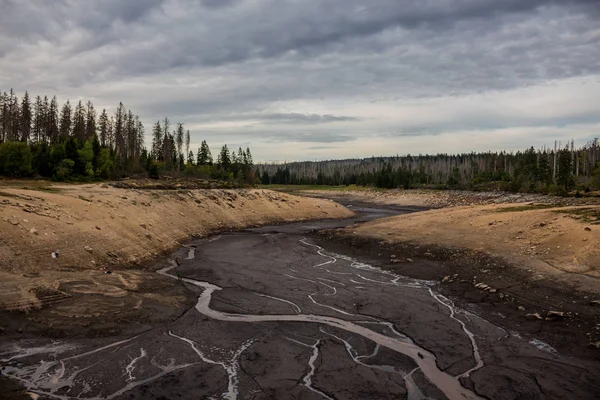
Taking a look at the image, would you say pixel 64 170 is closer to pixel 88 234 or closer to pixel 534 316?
pixel 88 234

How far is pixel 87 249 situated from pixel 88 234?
210cm

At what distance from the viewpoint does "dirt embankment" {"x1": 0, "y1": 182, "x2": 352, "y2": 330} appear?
16.4m

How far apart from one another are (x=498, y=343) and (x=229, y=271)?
16.5 meters

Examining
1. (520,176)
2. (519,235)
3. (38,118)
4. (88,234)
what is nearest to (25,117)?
(38,118)

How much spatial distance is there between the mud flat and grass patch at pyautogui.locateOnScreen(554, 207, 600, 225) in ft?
41.9

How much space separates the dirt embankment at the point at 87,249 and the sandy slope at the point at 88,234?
0.04 m

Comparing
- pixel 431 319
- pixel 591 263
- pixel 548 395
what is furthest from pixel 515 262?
pixel 548 395

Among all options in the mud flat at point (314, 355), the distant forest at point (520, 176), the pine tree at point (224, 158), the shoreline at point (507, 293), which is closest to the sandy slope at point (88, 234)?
the mud flat at point (314, 355)

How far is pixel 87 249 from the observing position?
2427 cm

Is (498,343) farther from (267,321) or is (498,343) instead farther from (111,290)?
(111,290)

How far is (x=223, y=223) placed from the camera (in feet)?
163

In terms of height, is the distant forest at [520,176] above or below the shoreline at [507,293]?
above

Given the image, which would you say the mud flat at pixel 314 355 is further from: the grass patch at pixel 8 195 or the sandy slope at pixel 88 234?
the grass patch at pixel 8 195

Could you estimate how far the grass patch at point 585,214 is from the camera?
83.7ft
